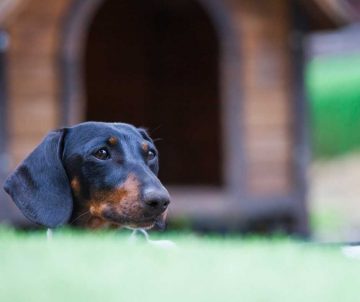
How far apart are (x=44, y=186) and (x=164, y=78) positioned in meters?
9.68

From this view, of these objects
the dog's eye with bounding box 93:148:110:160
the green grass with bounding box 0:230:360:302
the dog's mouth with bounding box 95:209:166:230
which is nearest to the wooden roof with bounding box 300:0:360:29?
the green grass with bounding box 0:230:360:302

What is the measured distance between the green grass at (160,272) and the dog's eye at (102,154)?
1.39 ft

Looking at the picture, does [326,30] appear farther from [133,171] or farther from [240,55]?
[133,171]

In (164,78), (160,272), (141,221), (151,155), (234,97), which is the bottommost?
(164,78)

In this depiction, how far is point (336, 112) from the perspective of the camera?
20141 mm

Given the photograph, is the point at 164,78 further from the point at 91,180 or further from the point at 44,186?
the point at 44,186

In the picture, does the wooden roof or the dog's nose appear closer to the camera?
the dog's nose

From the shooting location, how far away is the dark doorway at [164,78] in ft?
43.3

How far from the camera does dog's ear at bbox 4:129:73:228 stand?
399cm

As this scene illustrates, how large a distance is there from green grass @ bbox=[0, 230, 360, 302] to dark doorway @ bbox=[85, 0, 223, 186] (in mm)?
7870

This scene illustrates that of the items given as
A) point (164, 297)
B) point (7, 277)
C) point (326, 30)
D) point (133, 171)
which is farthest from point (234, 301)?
point (326, 30)

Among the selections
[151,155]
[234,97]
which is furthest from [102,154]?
[234,97]

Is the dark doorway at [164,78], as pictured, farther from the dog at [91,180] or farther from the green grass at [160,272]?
the dog at [91,180]

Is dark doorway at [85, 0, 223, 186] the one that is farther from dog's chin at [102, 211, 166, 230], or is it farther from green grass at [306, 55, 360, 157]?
dog's chin at [102, 211, 166, 230]
